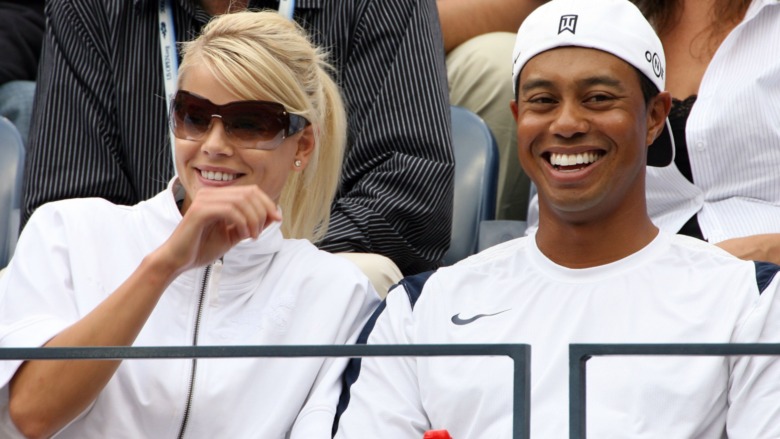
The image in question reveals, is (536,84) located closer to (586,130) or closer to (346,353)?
(586,130)

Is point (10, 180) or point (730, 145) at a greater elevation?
point (730, 145)

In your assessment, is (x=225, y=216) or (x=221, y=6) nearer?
(x=225, y=216)

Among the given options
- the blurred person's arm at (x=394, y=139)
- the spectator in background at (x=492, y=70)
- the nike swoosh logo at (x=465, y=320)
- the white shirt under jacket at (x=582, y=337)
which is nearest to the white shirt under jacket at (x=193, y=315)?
the white shirt under jacket at (x=582, y=337)

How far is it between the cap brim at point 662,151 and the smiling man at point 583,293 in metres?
0.50

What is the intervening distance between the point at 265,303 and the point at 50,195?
3.21ft

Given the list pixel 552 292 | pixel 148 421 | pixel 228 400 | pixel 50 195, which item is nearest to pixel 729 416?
pixel 552 292

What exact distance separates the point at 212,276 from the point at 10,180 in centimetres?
117

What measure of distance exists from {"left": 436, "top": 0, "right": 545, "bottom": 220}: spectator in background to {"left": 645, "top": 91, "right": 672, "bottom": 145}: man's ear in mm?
1406

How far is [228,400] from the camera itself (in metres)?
2.25

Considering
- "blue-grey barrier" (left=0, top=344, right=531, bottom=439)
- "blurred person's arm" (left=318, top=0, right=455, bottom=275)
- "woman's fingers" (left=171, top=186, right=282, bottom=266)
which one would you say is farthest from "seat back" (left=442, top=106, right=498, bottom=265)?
"blue-grey barrier" (left=0, top=344, right=531, bottom=439)

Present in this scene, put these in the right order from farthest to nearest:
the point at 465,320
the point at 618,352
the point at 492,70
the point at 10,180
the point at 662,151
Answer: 1. the point at 492,70
2. the point at 10,180
3. the point at 662,151
4. the point at 465,320
5. the point at 618,352

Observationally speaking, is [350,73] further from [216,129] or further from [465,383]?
[465,383]

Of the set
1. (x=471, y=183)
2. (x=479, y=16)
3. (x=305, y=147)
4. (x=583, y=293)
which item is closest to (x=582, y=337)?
(x=583, y=293)

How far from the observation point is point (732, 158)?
9.61 feet
